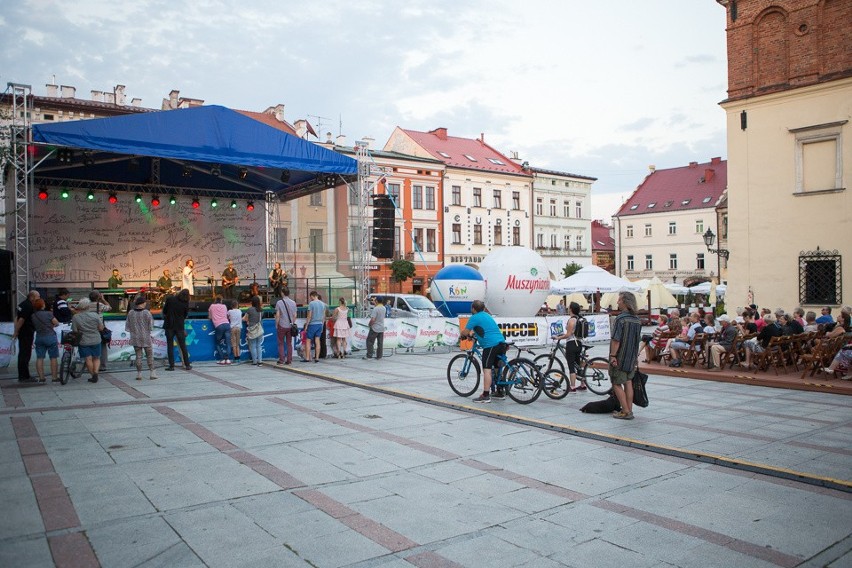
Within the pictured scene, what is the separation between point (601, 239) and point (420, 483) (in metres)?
78.7

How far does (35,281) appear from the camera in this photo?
21766 millimetres

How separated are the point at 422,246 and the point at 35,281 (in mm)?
31702

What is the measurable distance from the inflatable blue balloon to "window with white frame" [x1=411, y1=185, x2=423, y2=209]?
80.0 feet

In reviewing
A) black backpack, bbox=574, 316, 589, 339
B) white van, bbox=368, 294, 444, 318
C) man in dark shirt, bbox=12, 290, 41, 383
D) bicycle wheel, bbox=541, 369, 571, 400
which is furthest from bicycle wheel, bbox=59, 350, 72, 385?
white van, bbox=368, 294, 444, 318

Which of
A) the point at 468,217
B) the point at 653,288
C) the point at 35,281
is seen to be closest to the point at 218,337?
the point at 35,281

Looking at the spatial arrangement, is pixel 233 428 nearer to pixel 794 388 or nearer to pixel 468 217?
pixel 794 388

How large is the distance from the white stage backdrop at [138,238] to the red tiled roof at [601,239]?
58.7 meters

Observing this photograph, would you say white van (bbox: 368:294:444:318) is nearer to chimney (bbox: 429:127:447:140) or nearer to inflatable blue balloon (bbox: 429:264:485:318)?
inflatable blue balloon (bbox: 429:264:485:318)

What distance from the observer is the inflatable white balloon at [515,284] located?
2583 cm

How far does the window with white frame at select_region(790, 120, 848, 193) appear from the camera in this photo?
65.3ft

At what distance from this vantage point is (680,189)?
65562 mm

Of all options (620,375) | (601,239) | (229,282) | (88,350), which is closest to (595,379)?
(620,375)

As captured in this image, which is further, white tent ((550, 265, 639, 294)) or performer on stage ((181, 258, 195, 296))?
white tent ((550, 265, 639, 294))

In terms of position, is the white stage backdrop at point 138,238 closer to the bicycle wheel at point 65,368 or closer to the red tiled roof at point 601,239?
the bicycle wheel at point 65,368
